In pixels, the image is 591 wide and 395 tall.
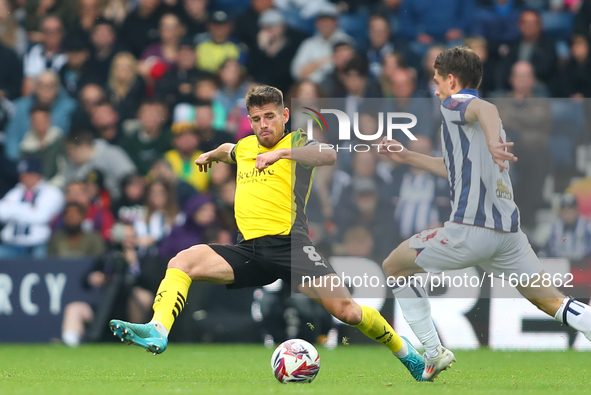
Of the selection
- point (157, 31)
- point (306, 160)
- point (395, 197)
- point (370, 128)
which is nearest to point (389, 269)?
point (306, 160)

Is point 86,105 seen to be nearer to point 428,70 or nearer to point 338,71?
point 338,71

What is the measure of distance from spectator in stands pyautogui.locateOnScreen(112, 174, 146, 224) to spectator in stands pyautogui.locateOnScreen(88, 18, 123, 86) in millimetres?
2473

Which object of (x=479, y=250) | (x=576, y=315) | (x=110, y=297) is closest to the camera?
A: (x=576, y=315)

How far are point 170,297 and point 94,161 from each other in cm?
648

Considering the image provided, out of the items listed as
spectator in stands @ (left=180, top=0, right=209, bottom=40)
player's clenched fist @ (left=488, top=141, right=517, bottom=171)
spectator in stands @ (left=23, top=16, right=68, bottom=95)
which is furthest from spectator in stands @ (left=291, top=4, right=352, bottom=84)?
player's clenched fist @ (left=488, top=141, right=517, bottom=171)

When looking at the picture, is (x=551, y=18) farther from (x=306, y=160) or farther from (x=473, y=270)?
(x=306, y=160)

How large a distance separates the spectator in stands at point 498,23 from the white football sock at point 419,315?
7.22 meters

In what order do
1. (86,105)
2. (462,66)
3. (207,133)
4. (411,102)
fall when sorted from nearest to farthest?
(462,66) < (411,102) < (207,133) < (86,105)

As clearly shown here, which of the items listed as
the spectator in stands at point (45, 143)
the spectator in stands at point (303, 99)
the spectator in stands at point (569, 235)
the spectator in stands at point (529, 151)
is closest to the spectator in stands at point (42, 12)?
the spectator in stands at point (45, 143)

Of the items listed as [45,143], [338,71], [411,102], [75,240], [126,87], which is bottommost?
[75,240]

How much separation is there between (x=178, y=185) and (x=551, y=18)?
601 centimetres

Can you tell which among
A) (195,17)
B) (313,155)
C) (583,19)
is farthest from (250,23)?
(313,155)

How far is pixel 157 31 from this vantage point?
14.2 meters

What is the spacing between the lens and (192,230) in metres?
11.1
